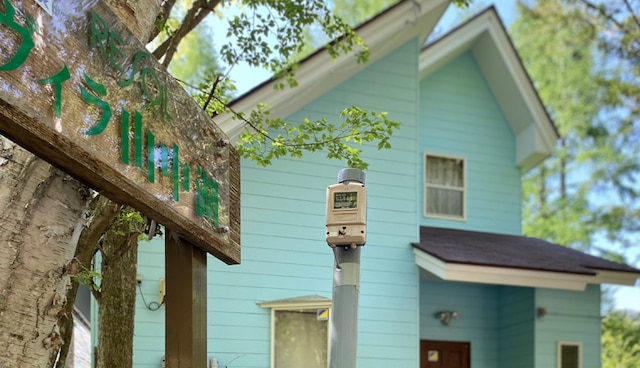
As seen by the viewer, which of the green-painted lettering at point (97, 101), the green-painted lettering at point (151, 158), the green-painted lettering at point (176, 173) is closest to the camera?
the green-painted lettering at point (97, 101)

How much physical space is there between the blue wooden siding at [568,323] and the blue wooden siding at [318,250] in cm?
182

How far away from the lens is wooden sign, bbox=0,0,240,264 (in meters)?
1.53

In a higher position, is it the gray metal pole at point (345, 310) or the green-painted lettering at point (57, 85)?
the green-painted lettering at point (57, 85)

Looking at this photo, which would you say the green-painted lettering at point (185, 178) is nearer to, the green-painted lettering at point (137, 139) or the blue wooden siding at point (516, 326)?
the green-painted lettering at point (137, 139)

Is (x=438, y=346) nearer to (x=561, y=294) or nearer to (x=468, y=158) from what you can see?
(x=561, y=294)

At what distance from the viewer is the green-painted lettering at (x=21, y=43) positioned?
1473mm

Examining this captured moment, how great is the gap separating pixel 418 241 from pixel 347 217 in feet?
17.4

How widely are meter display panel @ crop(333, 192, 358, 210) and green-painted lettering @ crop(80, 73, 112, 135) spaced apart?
1684mm

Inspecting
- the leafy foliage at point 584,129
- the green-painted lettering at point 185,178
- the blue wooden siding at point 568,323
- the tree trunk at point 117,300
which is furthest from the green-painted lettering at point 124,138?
the leafy foliage at point 584,129

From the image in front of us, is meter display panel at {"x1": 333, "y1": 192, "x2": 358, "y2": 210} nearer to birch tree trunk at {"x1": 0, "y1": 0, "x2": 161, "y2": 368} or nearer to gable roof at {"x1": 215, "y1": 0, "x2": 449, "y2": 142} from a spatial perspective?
birch tree trunk at {"x1": 0, "y1": 0, "x2": 161, "y2": 368}

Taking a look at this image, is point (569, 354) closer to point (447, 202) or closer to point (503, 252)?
point (503, 252)

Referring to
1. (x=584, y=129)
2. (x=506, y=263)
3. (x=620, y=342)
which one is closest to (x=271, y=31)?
(x=506, y=263)

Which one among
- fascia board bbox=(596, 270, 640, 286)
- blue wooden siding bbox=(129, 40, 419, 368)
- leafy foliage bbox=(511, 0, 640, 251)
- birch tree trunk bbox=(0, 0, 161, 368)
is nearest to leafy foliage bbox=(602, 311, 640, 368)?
leafy foliage bbox=(511, 0, 640, 251)

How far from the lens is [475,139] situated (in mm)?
10438
